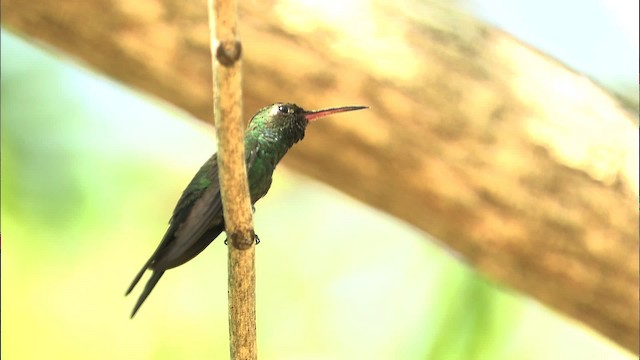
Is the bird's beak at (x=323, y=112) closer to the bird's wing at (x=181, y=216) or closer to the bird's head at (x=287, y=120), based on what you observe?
the bird's head at (x=287, y=120)

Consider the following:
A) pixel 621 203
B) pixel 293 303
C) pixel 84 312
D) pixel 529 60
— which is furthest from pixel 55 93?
pixel 621 203

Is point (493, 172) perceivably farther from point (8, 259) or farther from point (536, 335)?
point (8, 259)

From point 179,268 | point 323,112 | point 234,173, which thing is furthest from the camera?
point 179,268

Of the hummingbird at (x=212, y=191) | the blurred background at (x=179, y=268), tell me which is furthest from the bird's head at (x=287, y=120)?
the blurred background at (x=179, y=268)

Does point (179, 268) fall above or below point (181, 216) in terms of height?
below

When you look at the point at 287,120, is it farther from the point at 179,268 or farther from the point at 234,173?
the point at 179,268

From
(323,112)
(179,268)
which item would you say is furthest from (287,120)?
(179,268)

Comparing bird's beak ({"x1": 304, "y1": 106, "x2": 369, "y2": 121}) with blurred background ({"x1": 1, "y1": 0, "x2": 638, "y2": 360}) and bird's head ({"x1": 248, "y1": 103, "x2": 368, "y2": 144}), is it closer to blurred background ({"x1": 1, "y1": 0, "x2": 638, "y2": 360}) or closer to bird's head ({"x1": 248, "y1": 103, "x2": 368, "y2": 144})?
bird's head ({"x1": 248, "y1": 103, "x2": 368, "y2": 144})
